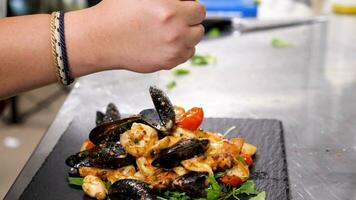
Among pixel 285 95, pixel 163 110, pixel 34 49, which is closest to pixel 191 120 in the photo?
pixel 163 110

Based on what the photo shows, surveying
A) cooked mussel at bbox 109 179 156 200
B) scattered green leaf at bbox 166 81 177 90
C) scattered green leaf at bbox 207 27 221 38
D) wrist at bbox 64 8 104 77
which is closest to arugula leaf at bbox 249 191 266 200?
cooked mussel at bbox 109 179 156 200

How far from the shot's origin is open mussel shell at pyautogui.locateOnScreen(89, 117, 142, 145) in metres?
1.44

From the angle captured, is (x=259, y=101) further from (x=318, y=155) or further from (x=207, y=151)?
(x=207, y=151)

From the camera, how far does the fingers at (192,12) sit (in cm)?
120

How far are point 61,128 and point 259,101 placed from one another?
2.35 feet

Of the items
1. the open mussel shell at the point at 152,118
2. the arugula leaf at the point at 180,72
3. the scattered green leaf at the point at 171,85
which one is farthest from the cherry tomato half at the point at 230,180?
the arugula leaf at the point at 180,72

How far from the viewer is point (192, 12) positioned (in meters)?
1.21

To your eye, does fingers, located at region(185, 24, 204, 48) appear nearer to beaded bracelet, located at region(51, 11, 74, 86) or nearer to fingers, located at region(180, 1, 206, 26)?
fingers, located at region(180, 1, 206, 26)

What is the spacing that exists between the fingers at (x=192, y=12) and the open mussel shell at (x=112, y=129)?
335 millimetres

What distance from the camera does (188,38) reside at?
48.3 inches

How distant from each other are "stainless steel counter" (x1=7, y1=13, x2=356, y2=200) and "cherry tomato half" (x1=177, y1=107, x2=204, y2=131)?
0.28 m

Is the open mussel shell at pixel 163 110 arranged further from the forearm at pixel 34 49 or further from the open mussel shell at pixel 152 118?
the forearm at pixel 34 49

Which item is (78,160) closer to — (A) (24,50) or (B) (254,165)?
(A) (24,50)

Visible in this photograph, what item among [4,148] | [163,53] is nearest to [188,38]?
[163,53]
